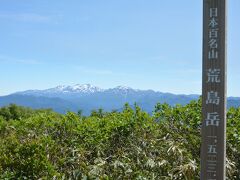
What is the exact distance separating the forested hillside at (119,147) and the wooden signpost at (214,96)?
1605mm

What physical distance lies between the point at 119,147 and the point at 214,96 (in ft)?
8.31

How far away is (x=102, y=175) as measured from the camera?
584cm

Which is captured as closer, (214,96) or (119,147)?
(214,96)

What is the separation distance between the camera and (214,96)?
4.21 meters

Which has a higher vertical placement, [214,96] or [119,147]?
[214,96]

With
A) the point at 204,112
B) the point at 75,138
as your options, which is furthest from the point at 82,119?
the point at 204,112

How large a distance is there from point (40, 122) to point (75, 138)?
2.58 ft

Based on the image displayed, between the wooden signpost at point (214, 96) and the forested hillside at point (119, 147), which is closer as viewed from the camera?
the wooden signpost at point (214, 96)

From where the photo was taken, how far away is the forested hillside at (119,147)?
19.5 ft

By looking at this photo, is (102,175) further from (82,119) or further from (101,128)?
(82,119)

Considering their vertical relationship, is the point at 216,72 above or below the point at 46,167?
above

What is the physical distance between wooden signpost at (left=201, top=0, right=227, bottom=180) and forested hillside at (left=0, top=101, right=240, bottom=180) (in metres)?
1.61

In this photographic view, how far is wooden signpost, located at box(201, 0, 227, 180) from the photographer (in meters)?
4.18

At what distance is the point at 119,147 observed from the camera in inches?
255
